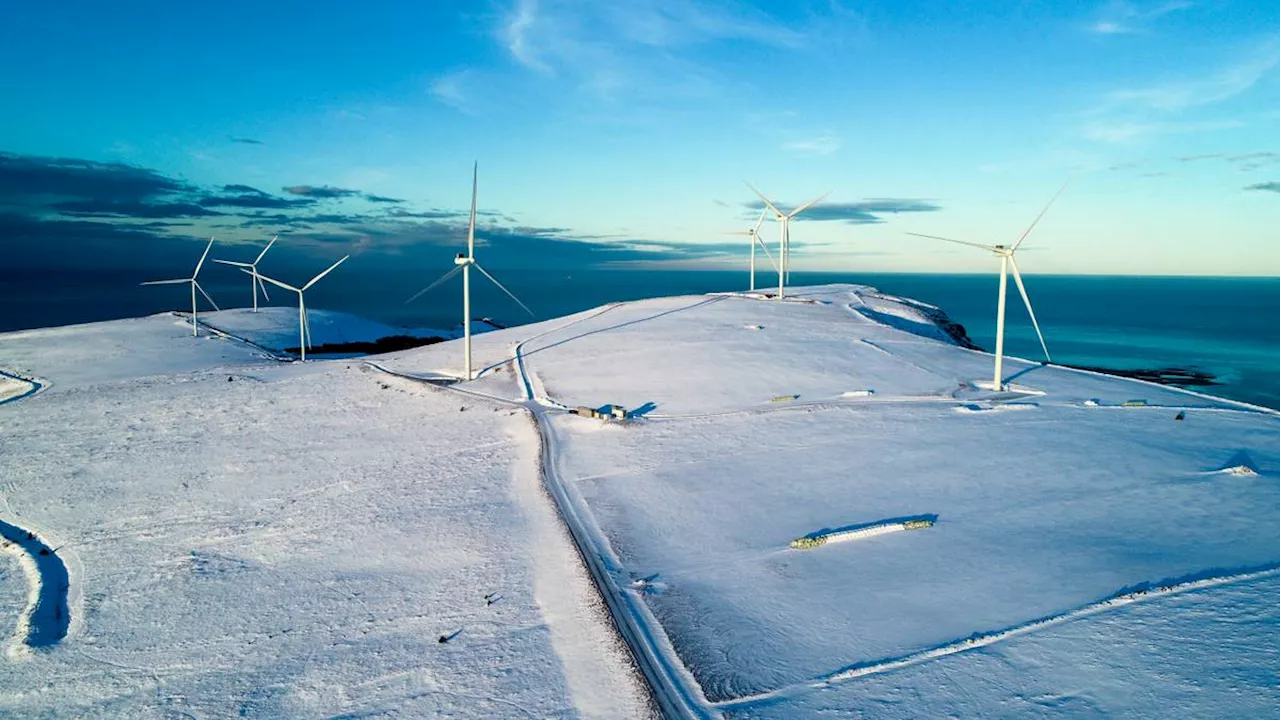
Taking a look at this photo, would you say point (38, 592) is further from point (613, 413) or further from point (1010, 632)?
point (1010, 632)

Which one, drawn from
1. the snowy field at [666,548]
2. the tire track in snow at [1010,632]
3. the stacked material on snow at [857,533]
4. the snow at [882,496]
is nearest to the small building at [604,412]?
the snowy field at [666,548]

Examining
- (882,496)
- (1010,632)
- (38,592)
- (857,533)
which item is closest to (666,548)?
(857,533)

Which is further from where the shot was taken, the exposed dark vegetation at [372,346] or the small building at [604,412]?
the exposed dark vegetation at [372,346]

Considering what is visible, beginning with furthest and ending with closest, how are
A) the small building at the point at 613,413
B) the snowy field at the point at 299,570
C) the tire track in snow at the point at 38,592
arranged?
the small building at the point at 613,413 → the tire track in snow at the point at 38,592 → the snowy field at the point at 299,570

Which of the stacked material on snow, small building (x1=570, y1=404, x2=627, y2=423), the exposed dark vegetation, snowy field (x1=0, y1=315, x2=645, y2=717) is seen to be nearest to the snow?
the stacked material on snow

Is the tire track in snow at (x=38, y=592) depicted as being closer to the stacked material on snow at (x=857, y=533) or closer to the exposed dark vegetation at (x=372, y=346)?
the stacked material on snow at (x=857, y=533)

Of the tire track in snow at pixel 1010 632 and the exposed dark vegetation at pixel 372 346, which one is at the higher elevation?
the tire track in snow at pixel 1010 632
